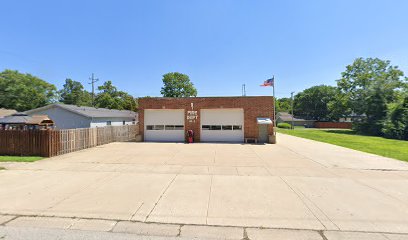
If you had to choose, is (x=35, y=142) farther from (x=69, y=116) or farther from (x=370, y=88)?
(x=370, y=88)

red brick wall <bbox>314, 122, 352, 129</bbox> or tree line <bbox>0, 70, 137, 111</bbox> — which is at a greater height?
tree line <bbox>0, 70, 137, 111</bbox>

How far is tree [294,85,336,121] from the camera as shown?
72.9 metres

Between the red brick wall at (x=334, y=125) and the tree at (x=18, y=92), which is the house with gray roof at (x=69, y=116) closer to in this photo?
the tree at (x=18, y=92)

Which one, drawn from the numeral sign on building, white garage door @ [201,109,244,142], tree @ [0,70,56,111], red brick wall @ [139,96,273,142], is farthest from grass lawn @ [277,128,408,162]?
tree @ [0,70,56,111]

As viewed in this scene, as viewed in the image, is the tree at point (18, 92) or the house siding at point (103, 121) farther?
the tree at point (18, 92)

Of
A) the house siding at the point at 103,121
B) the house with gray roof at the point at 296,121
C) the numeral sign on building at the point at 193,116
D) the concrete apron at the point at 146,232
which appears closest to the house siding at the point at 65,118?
the house siding at the point at 103,121

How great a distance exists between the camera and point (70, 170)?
8.27 metres

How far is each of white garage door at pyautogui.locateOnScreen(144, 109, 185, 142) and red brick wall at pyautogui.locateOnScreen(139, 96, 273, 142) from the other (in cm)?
55

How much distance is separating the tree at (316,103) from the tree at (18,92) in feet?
261

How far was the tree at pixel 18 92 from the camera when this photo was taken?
38.5 metres

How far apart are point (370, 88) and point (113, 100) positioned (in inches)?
2045

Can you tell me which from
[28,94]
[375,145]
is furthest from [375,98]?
[28,94]

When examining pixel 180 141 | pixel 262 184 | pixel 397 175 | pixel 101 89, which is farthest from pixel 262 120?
pixel 101 89

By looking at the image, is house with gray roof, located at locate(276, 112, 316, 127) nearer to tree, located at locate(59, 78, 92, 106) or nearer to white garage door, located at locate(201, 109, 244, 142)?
white garage door, located at locate(201, 109, 244, 142)
